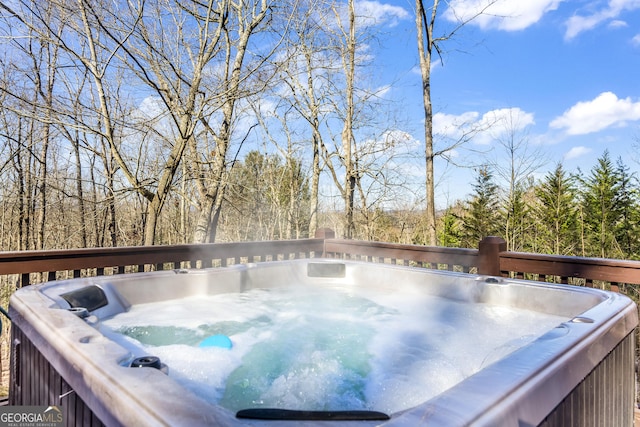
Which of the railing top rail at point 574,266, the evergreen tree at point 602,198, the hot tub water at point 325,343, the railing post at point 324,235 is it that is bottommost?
the hot tub water at point 325,343

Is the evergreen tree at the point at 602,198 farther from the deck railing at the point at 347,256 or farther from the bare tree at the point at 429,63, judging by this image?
the deck railing at the point at 347,256

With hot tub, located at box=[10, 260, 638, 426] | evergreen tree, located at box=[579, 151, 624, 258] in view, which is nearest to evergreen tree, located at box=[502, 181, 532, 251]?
evergreen tree, located at box=[579, 151, 624, 258]

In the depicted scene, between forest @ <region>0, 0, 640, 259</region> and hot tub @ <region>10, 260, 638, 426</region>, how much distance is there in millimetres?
2498

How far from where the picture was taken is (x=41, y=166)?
652cm

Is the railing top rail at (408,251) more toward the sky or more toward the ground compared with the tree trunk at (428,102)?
more toward the ground

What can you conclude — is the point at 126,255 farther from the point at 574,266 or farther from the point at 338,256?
the point at 574,266

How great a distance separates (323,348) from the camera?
171 centimetres

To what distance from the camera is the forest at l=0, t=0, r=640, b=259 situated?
4047 millimetres

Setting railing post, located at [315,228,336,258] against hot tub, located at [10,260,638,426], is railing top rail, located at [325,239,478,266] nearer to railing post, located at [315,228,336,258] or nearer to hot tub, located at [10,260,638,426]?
railing post, located at [315,228,336,258]

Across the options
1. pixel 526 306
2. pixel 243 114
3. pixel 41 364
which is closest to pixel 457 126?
pixel 243 114

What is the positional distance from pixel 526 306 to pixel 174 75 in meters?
4.22

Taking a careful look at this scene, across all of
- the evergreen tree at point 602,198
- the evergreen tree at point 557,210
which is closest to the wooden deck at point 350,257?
the evergreen tree at point 557,210

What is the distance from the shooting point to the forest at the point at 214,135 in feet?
13.3

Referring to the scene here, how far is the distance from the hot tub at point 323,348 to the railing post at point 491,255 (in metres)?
0.34
